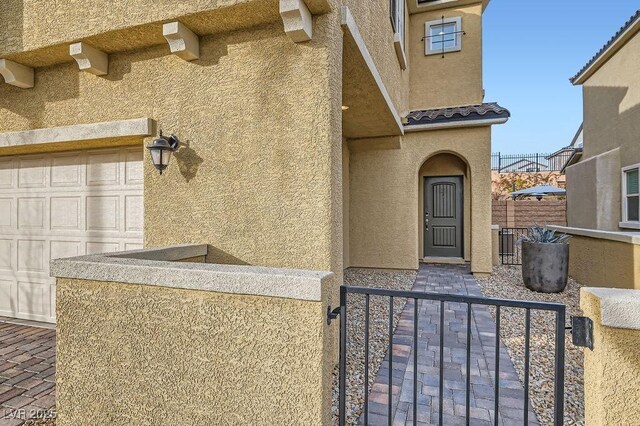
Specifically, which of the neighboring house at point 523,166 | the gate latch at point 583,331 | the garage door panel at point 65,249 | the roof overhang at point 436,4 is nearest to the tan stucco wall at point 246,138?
the garage door panel at point 65,249

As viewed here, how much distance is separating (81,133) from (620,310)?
553 cm

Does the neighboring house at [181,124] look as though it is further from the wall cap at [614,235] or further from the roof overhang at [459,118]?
the wall cap at [614,235]

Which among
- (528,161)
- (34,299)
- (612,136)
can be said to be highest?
(528,161)

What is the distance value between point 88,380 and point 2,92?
4.86m

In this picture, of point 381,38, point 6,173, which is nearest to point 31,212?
point 6,173

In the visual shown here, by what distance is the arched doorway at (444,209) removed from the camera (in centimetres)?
970

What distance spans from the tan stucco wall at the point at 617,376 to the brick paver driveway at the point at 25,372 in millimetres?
4181

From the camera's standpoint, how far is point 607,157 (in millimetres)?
9703

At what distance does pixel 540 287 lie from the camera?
6.91m

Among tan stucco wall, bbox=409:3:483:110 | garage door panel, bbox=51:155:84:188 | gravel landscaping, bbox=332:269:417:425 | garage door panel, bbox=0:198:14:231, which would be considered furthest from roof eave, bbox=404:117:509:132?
garage door panel, bbox=0:198:14:231

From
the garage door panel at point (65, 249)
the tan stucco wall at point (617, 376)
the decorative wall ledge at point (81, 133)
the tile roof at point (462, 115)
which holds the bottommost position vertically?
the tan stucco wall at point (617, 376)

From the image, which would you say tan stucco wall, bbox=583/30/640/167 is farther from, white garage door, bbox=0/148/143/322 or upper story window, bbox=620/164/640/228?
→ white garage door, bbox=0/148/143/322

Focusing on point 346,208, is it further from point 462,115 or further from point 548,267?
point 548,267

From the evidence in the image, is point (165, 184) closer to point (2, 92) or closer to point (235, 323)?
point (235, 323)
